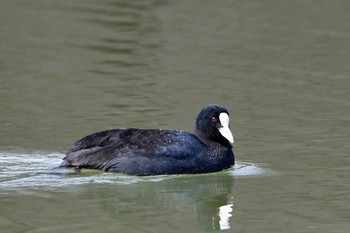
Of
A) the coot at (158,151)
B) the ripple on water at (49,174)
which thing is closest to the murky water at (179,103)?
the ripple on water at (49,174)

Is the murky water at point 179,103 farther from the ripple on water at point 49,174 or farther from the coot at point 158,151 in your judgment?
the coot at point 158,151

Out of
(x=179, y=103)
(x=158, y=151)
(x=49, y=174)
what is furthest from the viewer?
(x=179, y=103)

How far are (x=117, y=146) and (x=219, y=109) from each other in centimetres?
116

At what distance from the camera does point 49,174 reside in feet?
39.1

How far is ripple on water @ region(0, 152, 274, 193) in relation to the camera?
1152 centimetres

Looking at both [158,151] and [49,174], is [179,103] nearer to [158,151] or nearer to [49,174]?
[158,151]

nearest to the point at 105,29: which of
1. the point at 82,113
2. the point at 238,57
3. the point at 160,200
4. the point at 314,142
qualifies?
the point at 238,57

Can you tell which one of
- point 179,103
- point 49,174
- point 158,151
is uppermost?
point 179,103

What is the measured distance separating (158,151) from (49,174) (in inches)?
44.9

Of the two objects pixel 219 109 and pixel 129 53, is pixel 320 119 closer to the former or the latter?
pixel 219 109

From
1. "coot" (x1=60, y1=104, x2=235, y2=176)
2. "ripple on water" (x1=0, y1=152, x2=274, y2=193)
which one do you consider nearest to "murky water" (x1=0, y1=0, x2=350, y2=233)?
"ripple on water" (x1=0, y1=152, x2=274, y2=193)

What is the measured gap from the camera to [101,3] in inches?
914

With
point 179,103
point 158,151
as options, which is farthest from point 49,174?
point 179,103

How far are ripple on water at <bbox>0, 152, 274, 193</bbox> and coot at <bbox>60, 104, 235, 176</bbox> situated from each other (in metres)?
0.09
